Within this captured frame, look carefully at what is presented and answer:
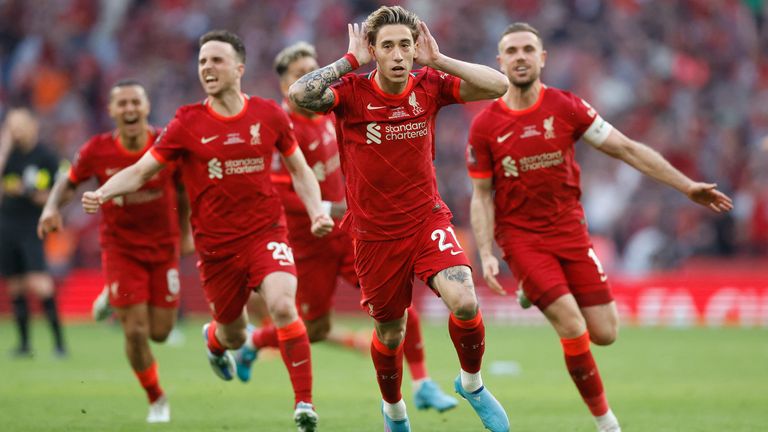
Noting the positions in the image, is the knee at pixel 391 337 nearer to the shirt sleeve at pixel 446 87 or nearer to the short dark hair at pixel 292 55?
the shirt sleeve at pixel 446 87

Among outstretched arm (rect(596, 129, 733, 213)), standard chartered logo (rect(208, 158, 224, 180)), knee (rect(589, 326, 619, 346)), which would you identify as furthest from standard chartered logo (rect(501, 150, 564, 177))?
standard chartered logo (rect(208, 158, 224, 180))

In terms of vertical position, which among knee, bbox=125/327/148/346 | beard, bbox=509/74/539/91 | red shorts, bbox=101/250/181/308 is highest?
beard, bbox=509/74/539/91

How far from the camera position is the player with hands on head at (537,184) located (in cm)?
931

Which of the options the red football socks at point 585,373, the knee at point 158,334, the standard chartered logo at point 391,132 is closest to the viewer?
the standard chartered logo at point 391,132

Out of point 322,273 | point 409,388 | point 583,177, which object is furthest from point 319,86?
point 583,177

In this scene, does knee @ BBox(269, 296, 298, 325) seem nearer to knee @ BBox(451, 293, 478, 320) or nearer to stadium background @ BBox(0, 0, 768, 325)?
knee @ BBox(451, 293, 478, 320)

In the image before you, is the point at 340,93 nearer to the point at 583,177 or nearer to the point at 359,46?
the point at 359,46

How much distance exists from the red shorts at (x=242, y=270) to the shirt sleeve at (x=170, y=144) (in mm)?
953

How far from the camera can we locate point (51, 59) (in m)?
27.9

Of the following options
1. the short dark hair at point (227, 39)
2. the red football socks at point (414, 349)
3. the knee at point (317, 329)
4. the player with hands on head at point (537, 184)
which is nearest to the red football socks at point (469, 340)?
the player with hands on head at point (537, 184)

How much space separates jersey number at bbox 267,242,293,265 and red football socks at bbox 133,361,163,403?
196 centimetres

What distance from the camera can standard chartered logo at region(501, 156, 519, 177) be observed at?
948 cm

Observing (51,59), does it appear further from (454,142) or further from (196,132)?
(196,132)

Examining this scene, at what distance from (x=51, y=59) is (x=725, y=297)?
1657cm
